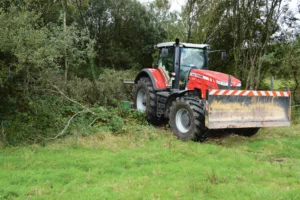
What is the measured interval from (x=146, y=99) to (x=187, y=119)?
1.94 metres

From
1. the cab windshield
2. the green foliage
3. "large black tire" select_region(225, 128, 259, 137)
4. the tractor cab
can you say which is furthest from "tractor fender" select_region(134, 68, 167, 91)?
"large black tire" select_region(225, 128, 259, 137)

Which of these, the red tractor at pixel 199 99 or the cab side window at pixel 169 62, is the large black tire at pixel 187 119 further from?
the cab side window at pixel 169 62

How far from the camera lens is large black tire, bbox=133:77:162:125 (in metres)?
8.77

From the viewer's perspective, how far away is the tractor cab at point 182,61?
834 centimetres

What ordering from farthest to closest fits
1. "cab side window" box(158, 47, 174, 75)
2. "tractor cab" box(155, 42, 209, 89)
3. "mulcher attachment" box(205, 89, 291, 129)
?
"cab side window" box(158, 47, 174, 75) < "tractor cab" box(155, 42, 209, 89) < "mulcher attachment" box(205, 89, 291, 129)

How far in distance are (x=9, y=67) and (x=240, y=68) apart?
10793 mm

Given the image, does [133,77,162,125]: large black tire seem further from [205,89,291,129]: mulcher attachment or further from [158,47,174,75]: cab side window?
[205,89,291,129]: mulcher attachment

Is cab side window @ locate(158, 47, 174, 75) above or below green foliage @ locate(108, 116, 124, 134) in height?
above

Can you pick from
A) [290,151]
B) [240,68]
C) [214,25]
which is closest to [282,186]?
[290,151]

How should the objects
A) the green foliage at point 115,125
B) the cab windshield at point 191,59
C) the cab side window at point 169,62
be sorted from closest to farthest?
1. the green foliage at point 115,125
2. the cab windshield at point 191,59
3. the cab side window at point 169,62

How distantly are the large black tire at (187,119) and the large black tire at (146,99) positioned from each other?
1.18 m

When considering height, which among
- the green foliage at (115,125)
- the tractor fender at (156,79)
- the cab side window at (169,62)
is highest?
the cab side window at (169,62)

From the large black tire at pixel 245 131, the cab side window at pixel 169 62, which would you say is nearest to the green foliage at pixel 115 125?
the cab side window at pixel 169 62

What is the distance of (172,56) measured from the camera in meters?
8.52
